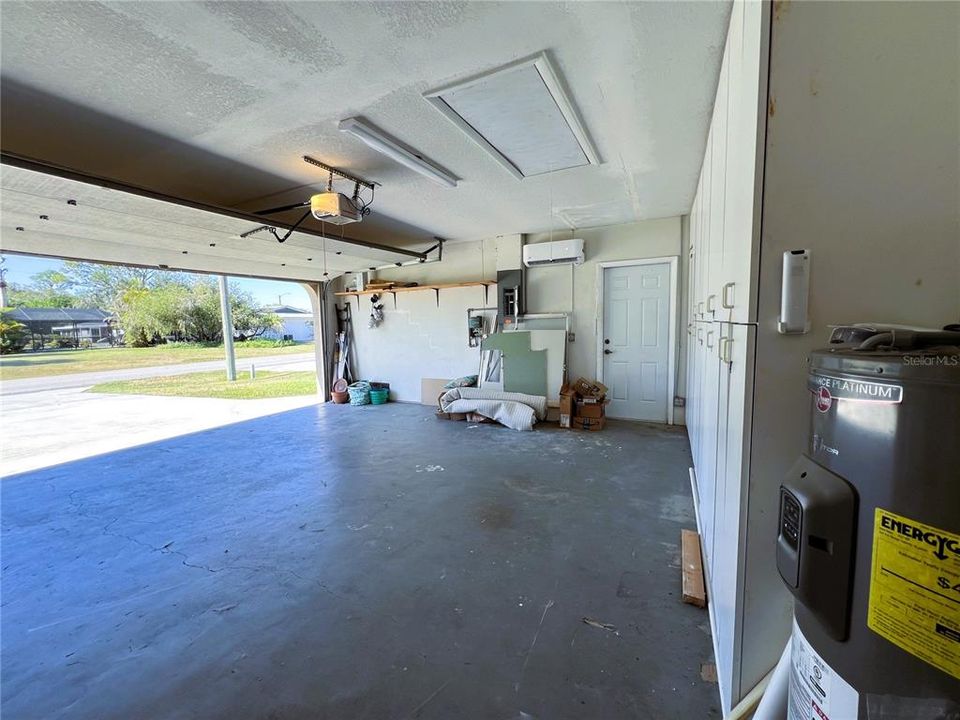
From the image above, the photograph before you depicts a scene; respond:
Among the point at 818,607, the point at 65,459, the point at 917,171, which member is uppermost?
the point at 917,171

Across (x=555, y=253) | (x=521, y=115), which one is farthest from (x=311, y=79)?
(x=555, y=253)

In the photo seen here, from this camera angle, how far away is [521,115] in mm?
2283

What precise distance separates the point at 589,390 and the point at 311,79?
410 cm

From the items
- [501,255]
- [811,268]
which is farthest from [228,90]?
[501,255]

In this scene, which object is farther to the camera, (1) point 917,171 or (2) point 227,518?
(2) point 227,518

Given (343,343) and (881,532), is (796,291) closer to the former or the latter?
(881,532)

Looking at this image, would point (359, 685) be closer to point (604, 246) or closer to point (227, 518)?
point (227, 518)

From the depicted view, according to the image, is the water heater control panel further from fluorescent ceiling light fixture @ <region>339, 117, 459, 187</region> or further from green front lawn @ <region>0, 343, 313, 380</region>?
green front lawn @ <region>0, 343, 313, 380</region>

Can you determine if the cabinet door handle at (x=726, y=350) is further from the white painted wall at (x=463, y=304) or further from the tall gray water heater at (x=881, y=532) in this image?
the white painted wall at (x=463, y=304)

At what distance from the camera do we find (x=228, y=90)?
79.1 inches

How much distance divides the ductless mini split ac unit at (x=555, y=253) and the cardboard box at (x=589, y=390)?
1.59 m

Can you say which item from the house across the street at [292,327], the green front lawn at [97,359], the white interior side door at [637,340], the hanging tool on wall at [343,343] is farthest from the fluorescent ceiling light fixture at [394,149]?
the house across the street at [292,327]

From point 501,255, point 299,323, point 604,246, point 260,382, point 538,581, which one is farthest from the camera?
point 299,323

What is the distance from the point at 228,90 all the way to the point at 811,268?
2676mm
